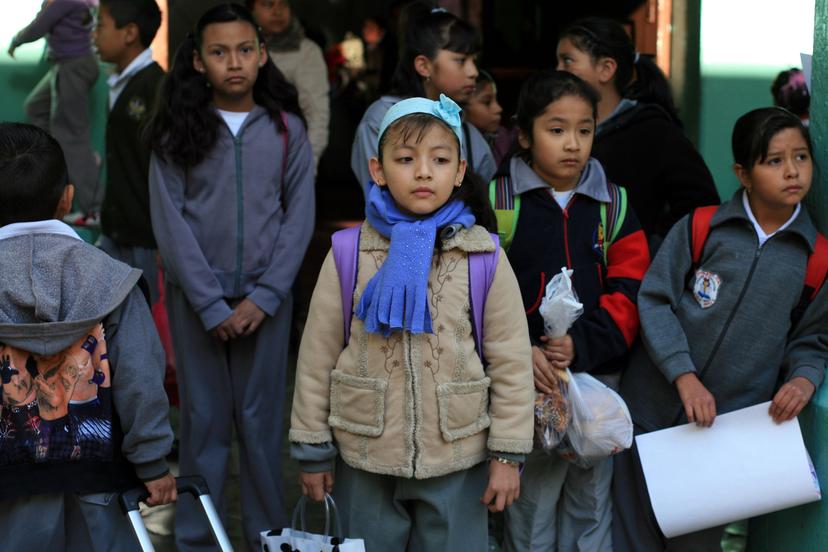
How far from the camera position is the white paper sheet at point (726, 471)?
3.54 metres

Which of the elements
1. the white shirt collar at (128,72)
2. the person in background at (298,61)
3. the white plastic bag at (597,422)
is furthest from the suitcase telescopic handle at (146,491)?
the person in background at (298,61)

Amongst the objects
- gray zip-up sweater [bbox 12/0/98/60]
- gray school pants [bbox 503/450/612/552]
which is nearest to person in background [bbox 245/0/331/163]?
gray zip-up sweater [bbox 12/0/98/60]

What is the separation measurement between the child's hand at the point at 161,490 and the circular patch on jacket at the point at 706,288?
1.63 metres

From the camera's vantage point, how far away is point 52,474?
311 centimetres

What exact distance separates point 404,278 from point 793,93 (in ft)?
10.1

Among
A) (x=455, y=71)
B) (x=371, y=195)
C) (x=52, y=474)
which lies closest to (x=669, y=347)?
(x=371, y=195)

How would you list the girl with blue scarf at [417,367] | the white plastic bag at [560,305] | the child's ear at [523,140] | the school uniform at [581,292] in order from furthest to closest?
the child's ear at [523,140] < the school uniform at [581,292] < the white plastic bag at [560,305] < the girl with blue scarf at [417,367]

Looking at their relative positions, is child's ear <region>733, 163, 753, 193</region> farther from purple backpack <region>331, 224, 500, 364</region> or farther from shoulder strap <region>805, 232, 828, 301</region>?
purple backpack <region>331, 224, 500, 364</region>

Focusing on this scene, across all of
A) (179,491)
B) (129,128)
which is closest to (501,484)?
(179,491)

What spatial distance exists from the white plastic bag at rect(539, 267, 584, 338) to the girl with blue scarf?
26 cm

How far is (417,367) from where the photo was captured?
320 cm

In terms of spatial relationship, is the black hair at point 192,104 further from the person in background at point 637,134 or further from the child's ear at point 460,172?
the child's ear at point 460,172

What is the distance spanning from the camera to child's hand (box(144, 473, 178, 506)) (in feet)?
10.5

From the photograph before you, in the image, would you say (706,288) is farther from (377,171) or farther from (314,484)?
(314,484)
